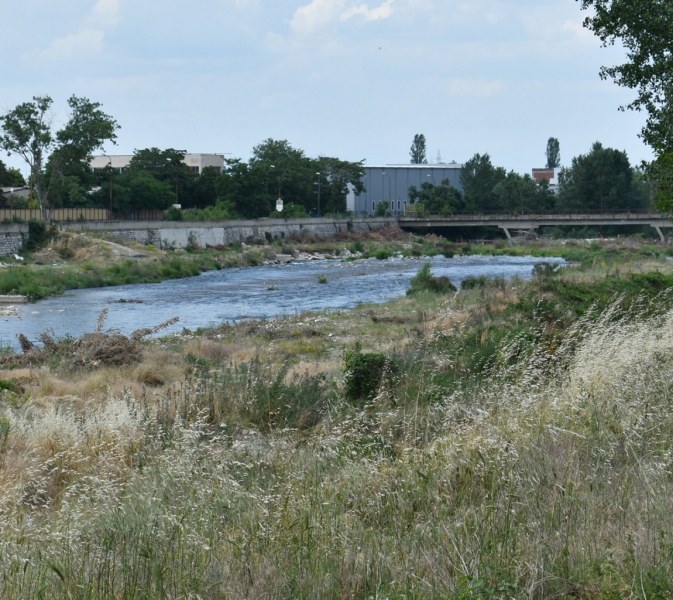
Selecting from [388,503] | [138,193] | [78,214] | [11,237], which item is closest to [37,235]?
[11,237]

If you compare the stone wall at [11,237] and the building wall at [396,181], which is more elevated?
the building wall at [396,181]

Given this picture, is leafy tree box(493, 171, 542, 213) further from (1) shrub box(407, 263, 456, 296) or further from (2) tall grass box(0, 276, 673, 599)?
(2) tall grass box(0, 276, 673, 599)

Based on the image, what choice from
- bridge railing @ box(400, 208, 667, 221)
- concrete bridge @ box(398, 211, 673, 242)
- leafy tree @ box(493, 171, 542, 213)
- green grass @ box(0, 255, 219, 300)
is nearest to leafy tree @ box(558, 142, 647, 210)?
leafy tree @ box(493, 171, 542, 213)

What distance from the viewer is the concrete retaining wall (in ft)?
270

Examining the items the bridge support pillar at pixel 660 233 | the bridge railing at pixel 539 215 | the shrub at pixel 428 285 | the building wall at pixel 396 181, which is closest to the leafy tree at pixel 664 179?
the shrub at pixel 428 285

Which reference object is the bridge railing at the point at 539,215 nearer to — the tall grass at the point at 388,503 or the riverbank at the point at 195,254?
the riverbank at the point at 195,254

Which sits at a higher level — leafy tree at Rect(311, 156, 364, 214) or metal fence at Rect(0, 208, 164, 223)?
leafy tree at Rect(311, 156, 364, 214)

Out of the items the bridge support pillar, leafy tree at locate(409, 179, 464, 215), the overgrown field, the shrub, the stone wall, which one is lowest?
the shrub

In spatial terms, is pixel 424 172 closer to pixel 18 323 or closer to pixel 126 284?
pixel 126 284

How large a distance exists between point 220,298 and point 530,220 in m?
73.7

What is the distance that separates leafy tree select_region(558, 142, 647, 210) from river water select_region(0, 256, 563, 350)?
59.1m

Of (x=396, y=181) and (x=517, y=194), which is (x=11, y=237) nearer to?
(x=517, y=194)

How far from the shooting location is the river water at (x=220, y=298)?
3928 centimetres

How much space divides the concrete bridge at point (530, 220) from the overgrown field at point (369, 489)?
10461 centimetres
